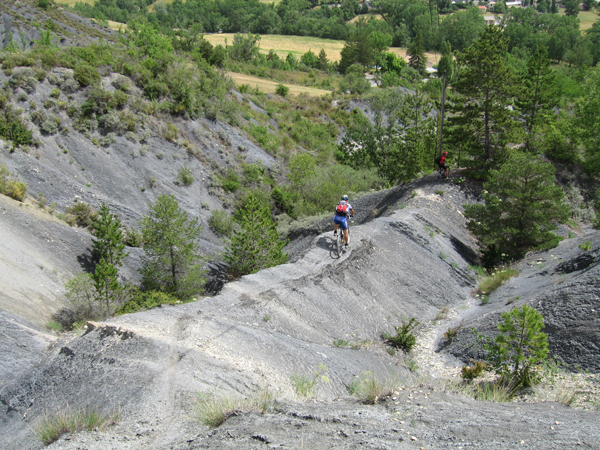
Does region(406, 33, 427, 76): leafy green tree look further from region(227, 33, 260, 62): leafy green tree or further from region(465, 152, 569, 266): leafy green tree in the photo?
region(465, 152, 569, 266): leafy green tree

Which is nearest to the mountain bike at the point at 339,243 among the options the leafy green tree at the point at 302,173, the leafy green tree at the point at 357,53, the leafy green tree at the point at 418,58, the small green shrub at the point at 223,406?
the small green shrub at the point at 223,406

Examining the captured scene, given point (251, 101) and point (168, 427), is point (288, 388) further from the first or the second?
point (251, 101)

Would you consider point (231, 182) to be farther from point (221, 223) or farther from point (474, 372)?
point (474, 372)

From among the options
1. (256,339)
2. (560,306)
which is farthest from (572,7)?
(256,339)

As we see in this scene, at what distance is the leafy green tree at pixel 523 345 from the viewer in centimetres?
862

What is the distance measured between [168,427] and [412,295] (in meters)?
10.9

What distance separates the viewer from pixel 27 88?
31375 mm

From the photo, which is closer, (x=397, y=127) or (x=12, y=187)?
(x=12, y=187)

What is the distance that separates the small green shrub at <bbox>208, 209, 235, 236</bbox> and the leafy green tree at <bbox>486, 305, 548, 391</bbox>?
23.8 meters

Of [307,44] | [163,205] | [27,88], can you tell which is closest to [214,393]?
[163,205]

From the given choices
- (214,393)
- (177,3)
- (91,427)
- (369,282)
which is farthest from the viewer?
(177,3)

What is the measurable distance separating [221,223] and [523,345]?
24948 millimetres

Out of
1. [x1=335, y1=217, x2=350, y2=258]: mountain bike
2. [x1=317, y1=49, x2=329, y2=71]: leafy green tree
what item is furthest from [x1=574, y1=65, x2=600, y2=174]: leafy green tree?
[x1=317, y1=49, x2=329, y2=71]: leafy green tree

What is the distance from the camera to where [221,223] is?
3178cm
